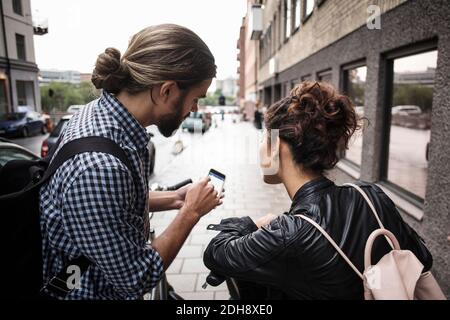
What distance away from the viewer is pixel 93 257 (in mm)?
1210

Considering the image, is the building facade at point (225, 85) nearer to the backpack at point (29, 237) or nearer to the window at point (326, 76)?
the backpack at point (29, 237)

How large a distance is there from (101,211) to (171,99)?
534mm

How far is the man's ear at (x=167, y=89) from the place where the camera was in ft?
4.58

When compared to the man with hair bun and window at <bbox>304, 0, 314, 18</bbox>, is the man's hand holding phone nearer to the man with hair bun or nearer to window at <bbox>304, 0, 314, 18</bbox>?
the man with hair bun

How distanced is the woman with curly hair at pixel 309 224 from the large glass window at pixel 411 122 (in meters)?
3.52

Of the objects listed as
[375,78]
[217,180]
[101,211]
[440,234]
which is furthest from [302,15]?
[101,211]

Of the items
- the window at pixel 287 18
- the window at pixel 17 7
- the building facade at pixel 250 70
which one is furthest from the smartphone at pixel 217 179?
the building facade at pixel 250 70

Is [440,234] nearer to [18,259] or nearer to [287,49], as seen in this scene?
[18,259]

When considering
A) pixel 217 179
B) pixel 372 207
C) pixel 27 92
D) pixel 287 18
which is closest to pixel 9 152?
pixel 217 179

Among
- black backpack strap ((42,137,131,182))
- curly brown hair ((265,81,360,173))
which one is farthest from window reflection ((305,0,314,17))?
black backpack strap ((42,137,131,182))

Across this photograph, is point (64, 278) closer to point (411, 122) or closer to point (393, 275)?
point (393, 275)

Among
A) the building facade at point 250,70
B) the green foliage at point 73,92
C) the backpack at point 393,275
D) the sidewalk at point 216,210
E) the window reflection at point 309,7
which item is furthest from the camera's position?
the building facade at point 250,70

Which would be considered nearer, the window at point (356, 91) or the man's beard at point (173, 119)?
the man's beard at point (173, 119)

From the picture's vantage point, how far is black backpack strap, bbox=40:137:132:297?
1.20m
